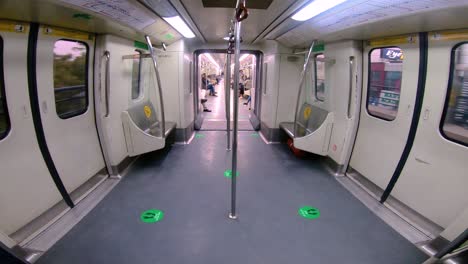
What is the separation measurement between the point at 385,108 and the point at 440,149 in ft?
3.32

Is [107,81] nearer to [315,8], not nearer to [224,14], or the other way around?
[224,14]

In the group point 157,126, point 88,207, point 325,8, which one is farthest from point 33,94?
point 325,8

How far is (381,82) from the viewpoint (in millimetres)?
3320

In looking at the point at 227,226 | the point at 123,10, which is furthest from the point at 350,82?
the point at 123,10

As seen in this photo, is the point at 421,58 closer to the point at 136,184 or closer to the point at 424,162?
the point at 424,162

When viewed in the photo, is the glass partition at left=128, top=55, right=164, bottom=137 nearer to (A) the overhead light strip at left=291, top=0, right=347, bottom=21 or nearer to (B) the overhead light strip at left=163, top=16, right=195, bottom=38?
(B) the overhead light strip at left=163, top=16, right=195, bottom=38

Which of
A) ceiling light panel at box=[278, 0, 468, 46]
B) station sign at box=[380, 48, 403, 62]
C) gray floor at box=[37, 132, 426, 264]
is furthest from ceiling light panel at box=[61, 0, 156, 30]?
station sign at box=[380, 48, 403, 62]

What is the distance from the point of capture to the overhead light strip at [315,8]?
202 cm

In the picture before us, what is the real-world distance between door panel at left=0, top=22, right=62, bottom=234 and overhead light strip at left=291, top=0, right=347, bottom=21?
2.81 metres

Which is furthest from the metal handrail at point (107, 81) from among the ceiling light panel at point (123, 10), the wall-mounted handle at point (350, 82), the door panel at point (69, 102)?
the wall-mounted handle at point (350, 82)

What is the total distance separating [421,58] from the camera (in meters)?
2.48

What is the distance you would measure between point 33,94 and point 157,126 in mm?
2609

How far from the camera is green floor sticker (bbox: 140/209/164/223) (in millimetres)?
2567

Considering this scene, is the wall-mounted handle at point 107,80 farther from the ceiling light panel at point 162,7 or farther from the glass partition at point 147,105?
the ceiling light panel at point 162,7
